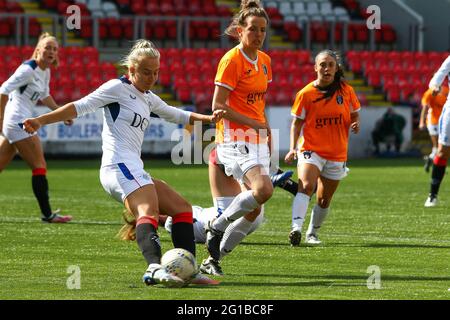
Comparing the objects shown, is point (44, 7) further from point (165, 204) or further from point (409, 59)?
point (165, 204)

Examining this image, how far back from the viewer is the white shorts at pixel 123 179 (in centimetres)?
884

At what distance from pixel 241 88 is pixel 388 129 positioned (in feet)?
65.2

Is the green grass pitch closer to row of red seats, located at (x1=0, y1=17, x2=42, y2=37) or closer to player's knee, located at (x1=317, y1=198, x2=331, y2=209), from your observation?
player's knee, located at (x1=317, y1=198, x2=331, y2=209)

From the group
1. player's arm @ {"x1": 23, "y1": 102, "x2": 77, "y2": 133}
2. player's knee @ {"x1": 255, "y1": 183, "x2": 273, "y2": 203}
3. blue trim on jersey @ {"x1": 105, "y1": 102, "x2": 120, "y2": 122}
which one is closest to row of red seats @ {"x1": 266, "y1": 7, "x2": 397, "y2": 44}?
player's knee @ {"x1": 255, "y1": 183, "x2": 273, "y2": 203}

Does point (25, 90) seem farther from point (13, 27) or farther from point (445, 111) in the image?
point (13, 27)

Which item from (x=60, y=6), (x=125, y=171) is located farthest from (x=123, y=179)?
(x=60, y=6)

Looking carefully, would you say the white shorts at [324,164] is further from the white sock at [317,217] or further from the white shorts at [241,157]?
the white shorts at [241,157]

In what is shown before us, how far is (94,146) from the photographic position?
27.3 m

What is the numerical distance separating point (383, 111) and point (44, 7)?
9916 mm

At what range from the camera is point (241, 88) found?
9.90 m

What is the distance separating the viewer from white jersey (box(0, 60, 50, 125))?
45.5 feet

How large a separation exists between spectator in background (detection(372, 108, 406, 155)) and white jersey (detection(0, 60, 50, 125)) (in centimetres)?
1625
